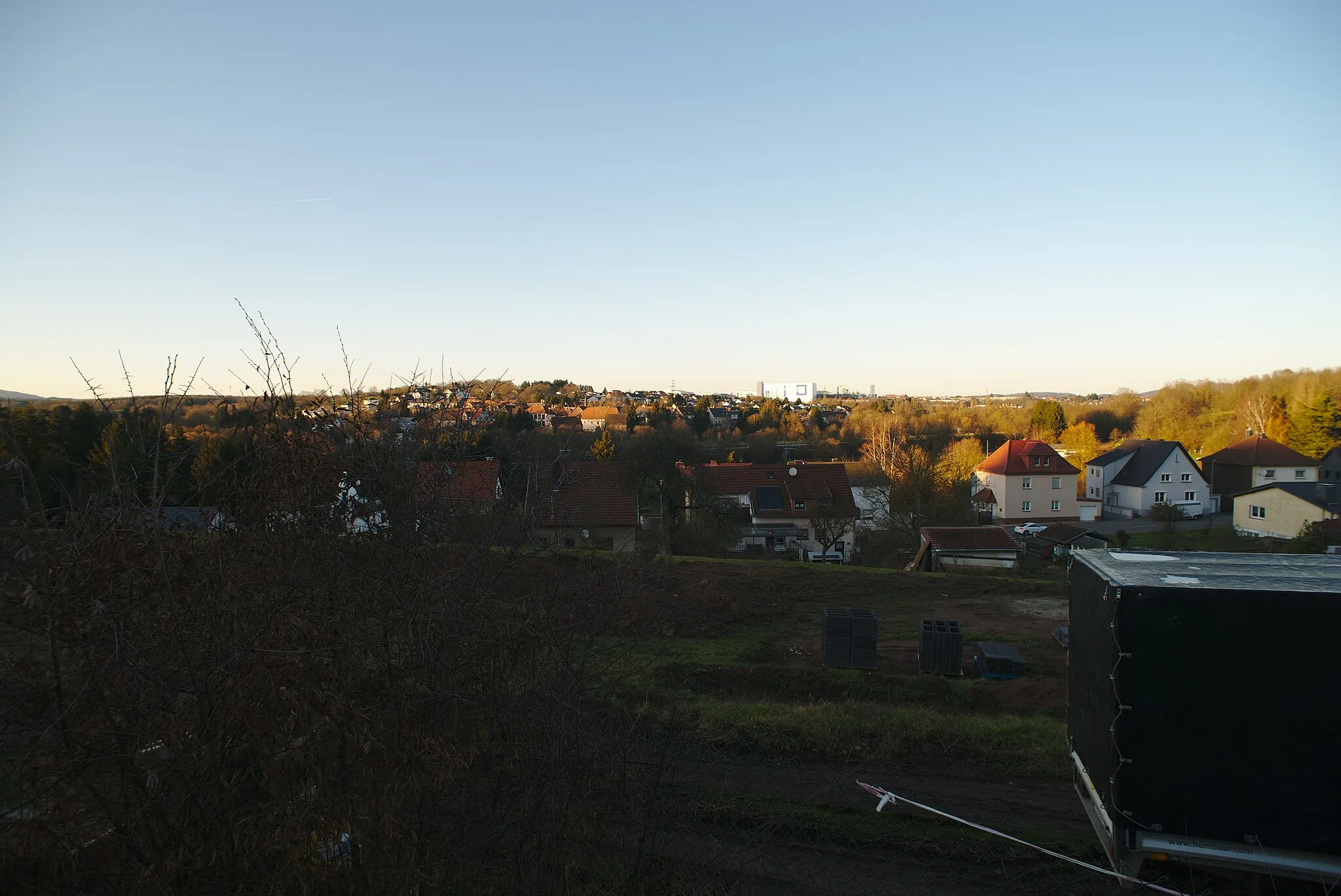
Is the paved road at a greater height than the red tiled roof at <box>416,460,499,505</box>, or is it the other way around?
the red tiled roof at <box>416,460,499,505</box>

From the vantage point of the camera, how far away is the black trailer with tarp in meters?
3.85

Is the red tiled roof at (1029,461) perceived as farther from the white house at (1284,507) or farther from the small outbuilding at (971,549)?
the small outbuilding at (971,549)

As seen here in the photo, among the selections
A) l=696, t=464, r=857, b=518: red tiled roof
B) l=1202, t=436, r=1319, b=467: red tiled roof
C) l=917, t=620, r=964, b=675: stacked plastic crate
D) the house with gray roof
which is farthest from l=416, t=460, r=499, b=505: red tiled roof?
l=1202, t=436, r=1319, b=467: red tiled roof

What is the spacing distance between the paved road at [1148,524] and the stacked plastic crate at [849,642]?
3326 centimetres

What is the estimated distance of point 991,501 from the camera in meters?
44.1

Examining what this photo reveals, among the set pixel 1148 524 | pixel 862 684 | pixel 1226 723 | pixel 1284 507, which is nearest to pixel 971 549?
pixel 862 684

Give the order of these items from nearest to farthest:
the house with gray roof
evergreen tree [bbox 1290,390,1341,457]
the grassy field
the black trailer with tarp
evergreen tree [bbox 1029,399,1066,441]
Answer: the black trailer with tarp
the grassy field
the house with gray roof
evergreen tree [bbox 1290,390,1341,457]
evergreen tree [bbox 1029,399,1066,441]

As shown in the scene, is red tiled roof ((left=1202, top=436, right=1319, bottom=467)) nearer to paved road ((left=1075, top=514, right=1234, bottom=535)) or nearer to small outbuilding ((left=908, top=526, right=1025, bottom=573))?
paved road ((left=1075, top=514, right=1234, bottom=535))

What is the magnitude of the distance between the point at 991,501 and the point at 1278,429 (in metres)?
31.3

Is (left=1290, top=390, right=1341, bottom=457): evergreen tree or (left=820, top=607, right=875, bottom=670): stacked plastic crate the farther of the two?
(left=1290, top=390, right=1341, bottom=457): evergreen tree

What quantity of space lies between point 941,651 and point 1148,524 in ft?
133

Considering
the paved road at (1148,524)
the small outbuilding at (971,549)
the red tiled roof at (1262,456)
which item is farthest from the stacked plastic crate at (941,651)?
the red tiled roof at (1262,456)

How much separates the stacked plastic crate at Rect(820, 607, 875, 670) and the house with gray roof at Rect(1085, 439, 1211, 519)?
44.3 metres

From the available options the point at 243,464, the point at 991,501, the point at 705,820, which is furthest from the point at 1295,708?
the point at 991,501
